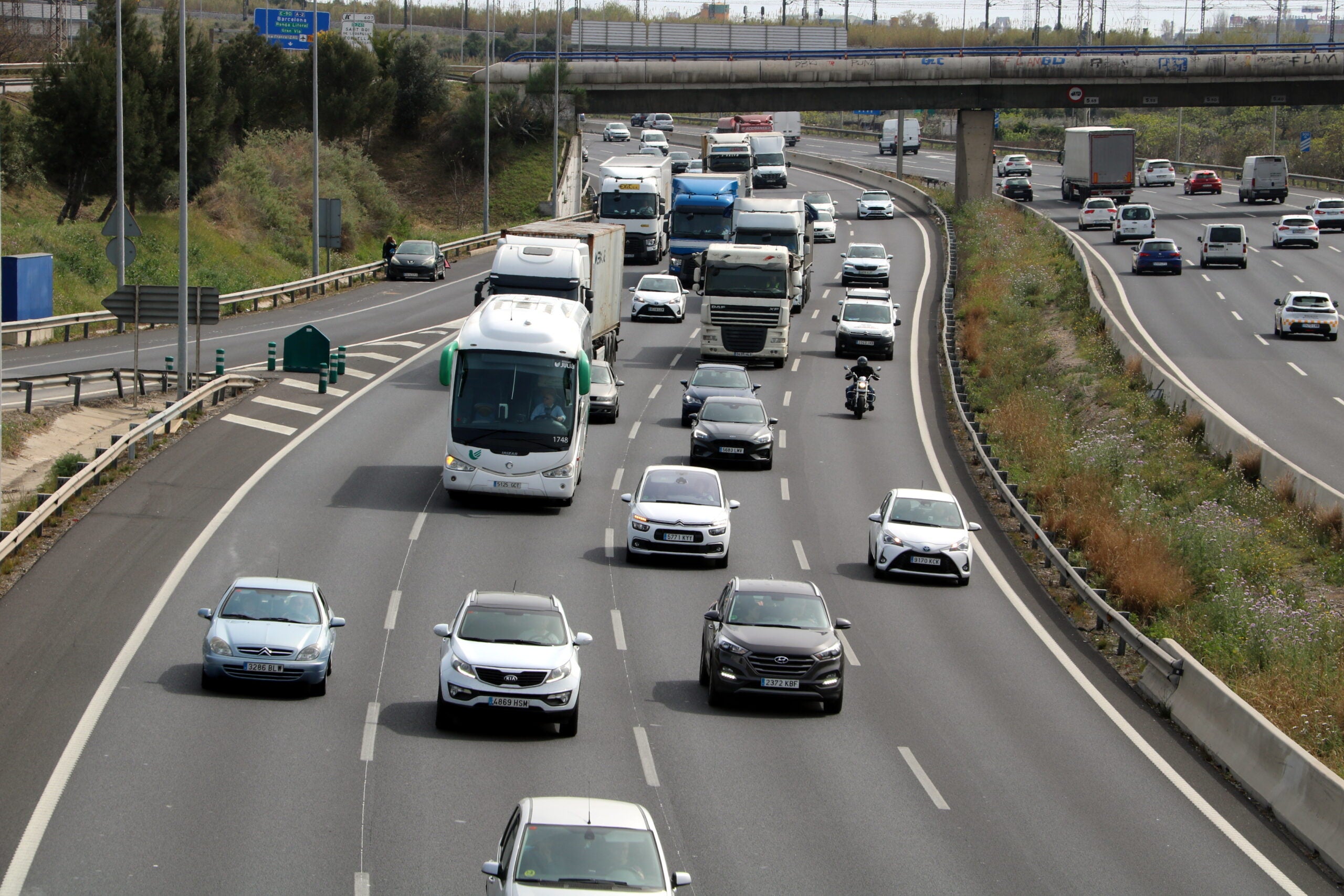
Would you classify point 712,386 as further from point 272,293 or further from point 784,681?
point 272,293

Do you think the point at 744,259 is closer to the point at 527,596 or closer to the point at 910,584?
the point at 910,584

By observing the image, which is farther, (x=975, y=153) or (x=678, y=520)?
(x=975, y=153)

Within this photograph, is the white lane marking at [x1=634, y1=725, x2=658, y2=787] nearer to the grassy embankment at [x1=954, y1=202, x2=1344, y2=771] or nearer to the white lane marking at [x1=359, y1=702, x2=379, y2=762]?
the white lane marking at [x1=359, y1=702, x2=379, y2=762]

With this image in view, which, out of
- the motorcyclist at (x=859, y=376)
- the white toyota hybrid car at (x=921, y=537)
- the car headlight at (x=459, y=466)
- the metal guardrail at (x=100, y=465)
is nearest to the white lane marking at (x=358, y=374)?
the metal guardrail at (x=100, y=465)

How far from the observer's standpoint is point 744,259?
4491 cm

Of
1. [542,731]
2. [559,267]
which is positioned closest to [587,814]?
[542,731]

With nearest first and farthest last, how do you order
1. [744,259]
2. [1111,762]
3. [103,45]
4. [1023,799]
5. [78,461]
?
1. [1023,799]
2. [1111,762]
3. [78,461]
4. [744,259]
5. [103,45]

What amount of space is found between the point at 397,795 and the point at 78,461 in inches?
622

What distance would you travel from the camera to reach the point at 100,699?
57.0 ft

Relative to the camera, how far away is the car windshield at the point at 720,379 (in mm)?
37094

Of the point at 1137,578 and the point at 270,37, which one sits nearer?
the point at 1137,578

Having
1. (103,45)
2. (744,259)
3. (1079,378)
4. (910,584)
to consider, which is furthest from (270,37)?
(910,584)

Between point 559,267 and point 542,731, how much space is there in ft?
60.8

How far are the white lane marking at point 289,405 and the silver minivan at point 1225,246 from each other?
41455 millimetres
